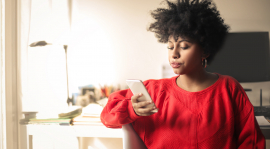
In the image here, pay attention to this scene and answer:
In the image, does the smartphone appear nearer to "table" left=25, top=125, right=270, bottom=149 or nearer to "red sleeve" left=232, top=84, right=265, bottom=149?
"red sleeve" left=232, top=84, right=265, bottom=149

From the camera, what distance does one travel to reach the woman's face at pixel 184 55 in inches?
28.3

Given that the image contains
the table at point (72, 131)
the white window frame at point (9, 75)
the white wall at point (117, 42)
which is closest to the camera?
the white window frame at point (9, 75)

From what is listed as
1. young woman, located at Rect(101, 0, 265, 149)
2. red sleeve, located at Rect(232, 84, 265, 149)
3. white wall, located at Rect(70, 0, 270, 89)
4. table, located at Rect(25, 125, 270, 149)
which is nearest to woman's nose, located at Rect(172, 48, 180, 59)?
young woman, located at Rect(101, 0, 265, 149)

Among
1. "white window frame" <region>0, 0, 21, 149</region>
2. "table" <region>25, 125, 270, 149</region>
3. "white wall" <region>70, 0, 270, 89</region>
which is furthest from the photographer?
"white wall" <region>70, 0, 270, 89</region>

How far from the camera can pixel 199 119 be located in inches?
29.5

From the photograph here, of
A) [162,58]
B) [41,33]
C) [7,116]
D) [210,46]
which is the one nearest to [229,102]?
[210,46]

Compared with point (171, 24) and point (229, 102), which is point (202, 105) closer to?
point (229, 102)

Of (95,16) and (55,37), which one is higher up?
(95,16)

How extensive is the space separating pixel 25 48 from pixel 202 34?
3.48 feet

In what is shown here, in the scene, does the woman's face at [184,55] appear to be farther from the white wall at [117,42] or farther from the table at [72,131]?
the white wall at [117,42]

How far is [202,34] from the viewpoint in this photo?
74cm

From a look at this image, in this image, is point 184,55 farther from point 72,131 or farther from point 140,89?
point 72,131

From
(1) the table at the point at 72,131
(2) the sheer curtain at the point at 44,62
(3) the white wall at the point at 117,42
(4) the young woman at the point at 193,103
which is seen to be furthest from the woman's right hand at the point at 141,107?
(3) the white wall at the point at 117,42

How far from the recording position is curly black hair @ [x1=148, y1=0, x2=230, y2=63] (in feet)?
2.42
